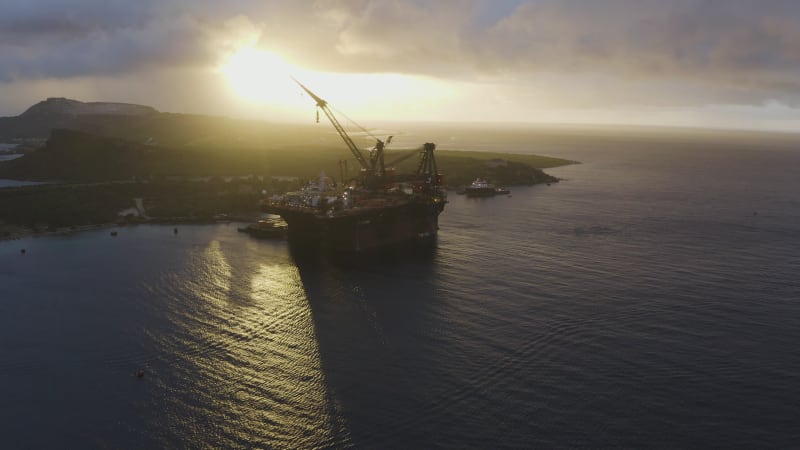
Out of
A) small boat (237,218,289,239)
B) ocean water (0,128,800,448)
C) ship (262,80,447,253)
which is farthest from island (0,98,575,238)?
ocean water (0,128,800,448)

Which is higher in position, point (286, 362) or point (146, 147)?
point (146, 147)

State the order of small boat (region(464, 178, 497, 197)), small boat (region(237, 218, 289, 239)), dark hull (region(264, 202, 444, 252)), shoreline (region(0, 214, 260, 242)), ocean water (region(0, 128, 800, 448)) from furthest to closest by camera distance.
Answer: small boat (region(464, 178, 497, 197)), small boat (region(237, 218, 289, 239)), shoreline (region(0, 214, 260, 242)), dark hull (region(264, 202, 444, 252)), ocean water (region(0, 128, 800, 448))

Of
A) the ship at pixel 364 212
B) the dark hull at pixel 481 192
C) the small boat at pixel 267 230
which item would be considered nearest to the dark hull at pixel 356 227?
the ship at pixel 364 212

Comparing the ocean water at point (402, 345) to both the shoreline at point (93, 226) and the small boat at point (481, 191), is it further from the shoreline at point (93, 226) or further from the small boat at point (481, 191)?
the small boat at point (481, 191)

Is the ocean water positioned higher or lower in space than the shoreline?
lower

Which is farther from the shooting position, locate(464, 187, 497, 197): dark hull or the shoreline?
locate(464, 187, 497, 197): dark hull

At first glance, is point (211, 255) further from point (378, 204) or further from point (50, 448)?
point (50, 448)

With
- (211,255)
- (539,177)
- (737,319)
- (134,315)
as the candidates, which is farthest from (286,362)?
(539,177)

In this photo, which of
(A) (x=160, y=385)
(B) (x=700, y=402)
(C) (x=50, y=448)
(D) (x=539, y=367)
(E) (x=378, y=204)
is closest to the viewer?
(C) (x=50, y=448)

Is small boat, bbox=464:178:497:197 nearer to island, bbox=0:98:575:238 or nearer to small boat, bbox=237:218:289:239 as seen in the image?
island, bbox=0:98:575:238
